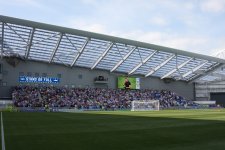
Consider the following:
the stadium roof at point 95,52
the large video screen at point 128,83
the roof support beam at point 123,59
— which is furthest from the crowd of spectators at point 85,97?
the roof support beam at point 123,59

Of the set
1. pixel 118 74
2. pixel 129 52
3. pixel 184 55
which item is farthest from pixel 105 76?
pixel 184 55

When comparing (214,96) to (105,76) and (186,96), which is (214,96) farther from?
(105,76)

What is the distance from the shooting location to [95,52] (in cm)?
6381

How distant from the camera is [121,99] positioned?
77500 millimetres

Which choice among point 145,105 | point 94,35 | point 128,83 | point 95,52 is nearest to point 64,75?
point 95,52

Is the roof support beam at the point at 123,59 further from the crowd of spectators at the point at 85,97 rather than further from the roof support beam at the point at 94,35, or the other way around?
the crowd of spectators at the point at 85,97

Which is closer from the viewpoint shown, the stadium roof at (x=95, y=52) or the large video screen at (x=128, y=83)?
the stadium roof at (x=95, y=52)

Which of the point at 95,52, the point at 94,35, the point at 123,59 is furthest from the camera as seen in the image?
the point at 123,59

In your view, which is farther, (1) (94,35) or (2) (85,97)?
(2) (85,97)

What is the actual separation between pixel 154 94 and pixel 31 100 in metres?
34.6

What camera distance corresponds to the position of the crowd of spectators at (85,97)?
64688 millimetres

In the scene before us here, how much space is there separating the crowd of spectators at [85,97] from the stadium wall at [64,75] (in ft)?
5.15

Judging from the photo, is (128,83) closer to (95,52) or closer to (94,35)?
(95,52)

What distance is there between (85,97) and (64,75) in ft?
23.4
